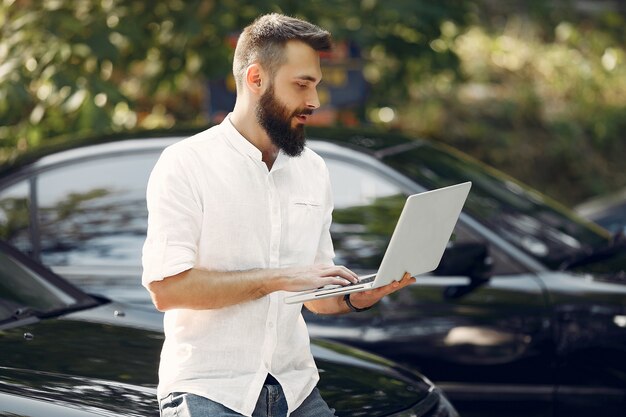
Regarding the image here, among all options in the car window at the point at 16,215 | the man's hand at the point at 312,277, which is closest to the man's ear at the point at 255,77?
the man's hand at the point at 312,277

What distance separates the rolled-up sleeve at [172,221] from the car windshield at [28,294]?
122 cm

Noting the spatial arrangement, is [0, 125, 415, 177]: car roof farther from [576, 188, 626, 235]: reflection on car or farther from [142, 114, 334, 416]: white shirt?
[576, 188, 626, 235]: reflection on car

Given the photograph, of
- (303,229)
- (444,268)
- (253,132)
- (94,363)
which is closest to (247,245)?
(303,229)

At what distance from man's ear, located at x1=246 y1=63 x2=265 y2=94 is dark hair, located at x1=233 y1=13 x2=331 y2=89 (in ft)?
0.05

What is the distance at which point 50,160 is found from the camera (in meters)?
4.90

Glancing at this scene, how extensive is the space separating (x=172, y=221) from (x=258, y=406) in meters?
0.51

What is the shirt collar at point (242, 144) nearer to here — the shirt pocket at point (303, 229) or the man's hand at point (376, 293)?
the shirt pocket at point (303, 229)

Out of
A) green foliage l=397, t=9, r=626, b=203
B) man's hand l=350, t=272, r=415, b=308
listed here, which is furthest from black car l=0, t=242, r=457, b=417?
green foliage l=397, t=9, r=626, b=203

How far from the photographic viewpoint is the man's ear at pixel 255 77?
2.78 metres

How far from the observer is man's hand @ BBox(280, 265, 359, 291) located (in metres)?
2.64

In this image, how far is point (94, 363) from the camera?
3.37 metres

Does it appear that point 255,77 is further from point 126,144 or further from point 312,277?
point 126,144

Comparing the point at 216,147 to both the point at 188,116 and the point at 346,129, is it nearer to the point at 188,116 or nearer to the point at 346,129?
the point at 346,129

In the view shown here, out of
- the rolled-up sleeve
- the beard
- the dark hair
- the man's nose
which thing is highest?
the dark hair
